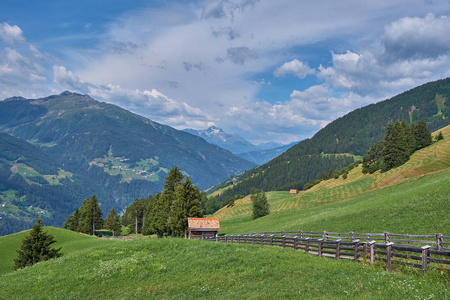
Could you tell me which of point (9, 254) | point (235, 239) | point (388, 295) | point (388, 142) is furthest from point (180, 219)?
point (388, 142)

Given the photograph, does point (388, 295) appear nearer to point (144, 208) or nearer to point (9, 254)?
point (9, 254)

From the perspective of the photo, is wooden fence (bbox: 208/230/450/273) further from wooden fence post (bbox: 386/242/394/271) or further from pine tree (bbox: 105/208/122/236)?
pine tree (bbox: 105/208/122/236)

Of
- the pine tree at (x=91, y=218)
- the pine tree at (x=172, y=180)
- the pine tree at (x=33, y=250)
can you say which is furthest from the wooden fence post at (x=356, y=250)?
the pine tree at (x=91, y=218)

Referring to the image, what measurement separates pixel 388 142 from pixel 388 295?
288 ft

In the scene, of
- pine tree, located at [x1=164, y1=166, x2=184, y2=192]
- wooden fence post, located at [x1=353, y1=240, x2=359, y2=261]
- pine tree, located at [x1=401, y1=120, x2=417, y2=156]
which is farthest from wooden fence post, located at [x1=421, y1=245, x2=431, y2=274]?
pine tree, located at [x1=401, y1=120, x2=417, y2=156]

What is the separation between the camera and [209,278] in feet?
56.0

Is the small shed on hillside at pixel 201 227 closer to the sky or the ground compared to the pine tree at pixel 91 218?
closer to the ground

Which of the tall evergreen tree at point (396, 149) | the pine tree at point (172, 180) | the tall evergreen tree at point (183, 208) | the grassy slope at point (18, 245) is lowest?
the grassy slope at point (18, 245)

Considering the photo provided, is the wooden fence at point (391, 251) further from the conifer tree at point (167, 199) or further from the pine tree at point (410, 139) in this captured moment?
the pine tree at point (410, 139)

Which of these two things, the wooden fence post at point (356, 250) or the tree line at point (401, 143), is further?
the tree line at point (401, 143)

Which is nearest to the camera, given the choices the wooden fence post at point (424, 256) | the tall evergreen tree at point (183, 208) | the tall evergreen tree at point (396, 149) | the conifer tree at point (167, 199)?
the wooden fence post at point (424, 256)

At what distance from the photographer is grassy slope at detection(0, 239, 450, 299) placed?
36.6 ft

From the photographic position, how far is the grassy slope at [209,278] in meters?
11.1

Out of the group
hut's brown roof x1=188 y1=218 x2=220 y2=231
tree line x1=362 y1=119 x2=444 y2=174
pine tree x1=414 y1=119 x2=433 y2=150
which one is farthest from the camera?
pine tree x1=414 y1=119 x2=433 y2=150
